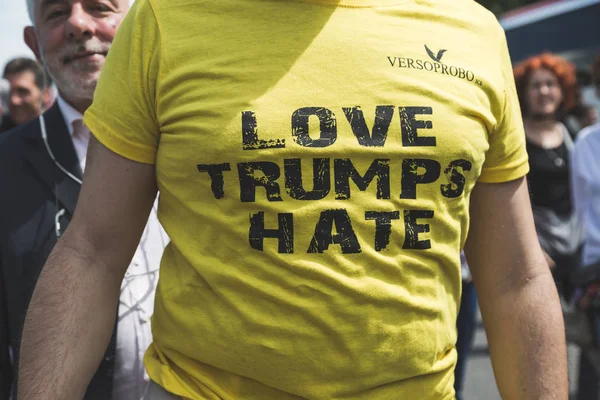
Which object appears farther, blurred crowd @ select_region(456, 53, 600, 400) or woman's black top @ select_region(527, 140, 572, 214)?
woman's black top @ select_region(527, 140, 572, 214)

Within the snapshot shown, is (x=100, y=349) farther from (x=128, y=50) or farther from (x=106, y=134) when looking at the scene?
(x=128, y=50)

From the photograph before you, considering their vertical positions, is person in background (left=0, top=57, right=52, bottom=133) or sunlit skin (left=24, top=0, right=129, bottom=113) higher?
sunlit skin (left=24, top=0, right=129, bottom=113)

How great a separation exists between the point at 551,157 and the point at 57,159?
4.37m

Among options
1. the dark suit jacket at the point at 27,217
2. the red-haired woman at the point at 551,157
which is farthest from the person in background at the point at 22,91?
the dark suit jacket at the point at 27,217

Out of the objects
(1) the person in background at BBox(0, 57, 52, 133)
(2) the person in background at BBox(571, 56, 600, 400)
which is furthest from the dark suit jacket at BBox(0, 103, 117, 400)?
(1) the person in background at BBox(0, 57, 52, 133)

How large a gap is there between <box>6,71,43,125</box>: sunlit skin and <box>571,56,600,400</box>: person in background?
4140mm

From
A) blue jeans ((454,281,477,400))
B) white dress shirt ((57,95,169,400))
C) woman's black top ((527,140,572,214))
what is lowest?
blue jeans ((454,281,477,400))

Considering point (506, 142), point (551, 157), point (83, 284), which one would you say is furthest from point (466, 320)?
point (83, 284)

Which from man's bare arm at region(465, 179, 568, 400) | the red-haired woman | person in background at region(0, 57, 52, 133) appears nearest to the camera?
man's bare arm at region(465, 179, 568, 400)

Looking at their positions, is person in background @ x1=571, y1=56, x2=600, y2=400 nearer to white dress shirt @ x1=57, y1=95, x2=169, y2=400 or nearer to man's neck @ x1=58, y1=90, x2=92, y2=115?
white dress shirt @ x1=57, y1=95, x2=169, y2=400

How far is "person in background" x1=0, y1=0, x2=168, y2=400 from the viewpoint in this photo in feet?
7.52

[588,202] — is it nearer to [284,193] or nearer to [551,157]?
[551,157]

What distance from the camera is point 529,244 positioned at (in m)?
1.90

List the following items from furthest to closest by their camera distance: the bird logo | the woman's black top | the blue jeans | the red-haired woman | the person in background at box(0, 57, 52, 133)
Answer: the person in background at box(0, 57, 52, 133), the woman's black top, the red-haired woman, the blue jeans, the bird logo
